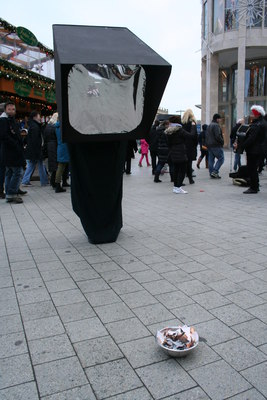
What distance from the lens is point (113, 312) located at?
2885 mm

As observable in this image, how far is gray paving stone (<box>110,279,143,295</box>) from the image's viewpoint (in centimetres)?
328

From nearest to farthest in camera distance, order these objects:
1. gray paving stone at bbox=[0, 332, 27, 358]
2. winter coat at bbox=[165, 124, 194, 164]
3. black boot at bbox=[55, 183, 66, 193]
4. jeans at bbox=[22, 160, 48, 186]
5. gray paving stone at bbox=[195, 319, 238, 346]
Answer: gray paving stone at bbox=[0, 332, 27, 358] → gray paving stone at bbox=[195, 319, 238, 346] → winter coat at bbox=[165, 124, 194, 164] → black boot at bbox=[55, 183, 66, 193] → jeans at bbox=[22, 160, 48, 186]

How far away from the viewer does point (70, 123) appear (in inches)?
150

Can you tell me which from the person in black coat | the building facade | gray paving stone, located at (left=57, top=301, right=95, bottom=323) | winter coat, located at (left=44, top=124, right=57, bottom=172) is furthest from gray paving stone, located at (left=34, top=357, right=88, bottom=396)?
the building facade

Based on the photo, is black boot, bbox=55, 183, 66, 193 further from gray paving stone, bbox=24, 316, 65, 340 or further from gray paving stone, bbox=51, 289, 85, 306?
gray paving stone, bbox=24, 316, 65, 340

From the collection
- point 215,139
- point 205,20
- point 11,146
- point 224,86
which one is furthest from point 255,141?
point 224,86

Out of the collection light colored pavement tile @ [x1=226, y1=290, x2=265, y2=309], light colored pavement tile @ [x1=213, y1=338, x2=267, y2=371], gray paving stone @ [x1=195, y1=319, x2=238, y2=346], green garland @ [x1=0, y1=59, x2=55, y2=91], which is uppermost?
Result: green garland @ [x1=0, y1=59, x2=55, y2=91]

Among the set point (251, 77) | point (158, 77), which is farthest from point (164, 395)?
point (251, 77)

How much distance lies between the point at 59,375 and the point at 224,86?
37.1 m

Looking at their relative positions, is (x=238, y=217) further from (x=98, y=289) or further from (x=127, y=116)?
(x=98, y=289)

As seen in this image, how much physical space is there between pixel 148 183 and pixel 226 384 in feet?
29.4

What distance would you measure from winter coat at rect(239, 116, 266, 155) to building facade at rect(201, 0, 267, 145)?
22266mm

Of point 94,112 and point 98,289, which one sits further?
point 94,112

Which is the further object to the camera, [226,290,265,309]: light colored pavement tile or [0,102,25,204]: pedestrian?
[0,102,25,204]: pedestrian
